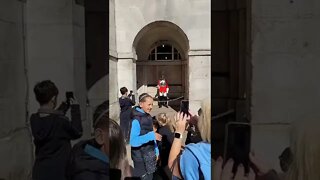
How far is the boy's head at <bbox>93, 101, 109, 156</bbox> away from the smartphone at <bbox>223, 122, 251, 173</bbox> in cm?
65

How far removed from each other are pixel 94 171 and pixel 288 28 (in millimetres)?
1227

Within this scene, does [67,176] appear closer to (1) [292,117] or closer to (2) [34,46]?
(2) [34,46]

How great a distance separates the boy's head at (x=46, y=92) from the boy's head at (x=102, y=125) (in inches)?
11.1

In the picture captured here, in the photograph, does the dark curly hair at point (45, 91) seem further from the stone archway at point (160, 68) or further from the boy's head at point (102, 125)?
the stone archway at point (160, 68)

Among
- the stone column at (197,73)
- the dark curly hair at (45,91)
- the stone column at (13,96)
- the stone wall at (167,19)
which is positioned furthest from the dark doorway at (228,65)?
the stone wall at (167,19)

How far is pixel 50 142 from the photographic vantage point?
235 centimetres

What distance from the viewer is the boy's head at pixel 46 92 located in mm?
2314

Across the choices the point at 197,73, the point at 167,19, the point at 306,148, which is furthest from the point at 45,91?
the point at 167,19

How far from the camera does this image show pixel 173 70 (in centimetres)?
1681

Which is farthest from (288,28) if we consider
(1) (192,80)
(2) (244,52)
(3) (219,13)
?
(1) (192,80)

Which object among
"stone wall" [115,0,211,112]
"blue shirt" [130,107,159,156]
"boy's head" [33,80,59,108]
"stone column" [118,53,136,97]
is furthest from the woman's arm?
"stone column" [118,53,136,97]

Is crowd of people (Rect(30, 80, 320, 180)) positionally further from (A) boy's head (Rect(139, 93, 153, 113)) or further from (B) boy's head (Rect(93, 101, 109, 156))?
(A) boy's head (Rect(139, 93, 153, 113))

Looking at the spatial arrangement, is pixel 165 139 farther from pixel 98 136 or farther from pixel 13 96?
pixel 13 96

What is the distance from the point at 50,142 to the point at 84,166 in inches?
9.5
